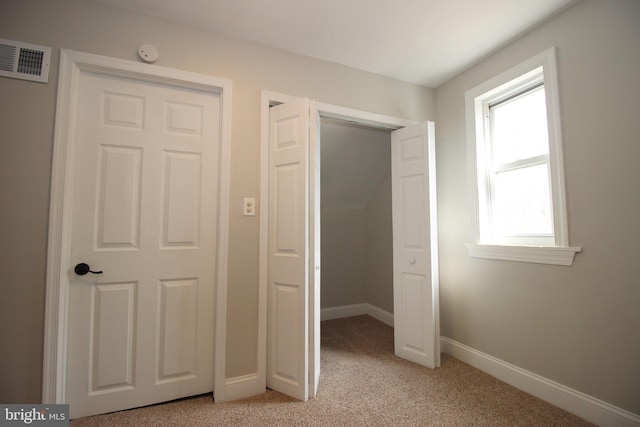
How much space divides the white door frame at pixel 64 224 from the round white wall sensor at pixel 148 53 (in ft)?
0.14

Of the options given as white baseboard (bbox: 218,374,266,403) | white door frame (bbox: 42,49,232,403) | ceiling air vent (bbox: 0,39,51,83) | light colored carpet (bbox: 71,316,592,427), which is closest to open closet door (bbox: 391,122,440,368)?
light colored carpet (bbox: 71,316,592,427)

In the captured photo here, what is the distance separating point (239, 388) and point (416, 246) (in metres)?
1.74

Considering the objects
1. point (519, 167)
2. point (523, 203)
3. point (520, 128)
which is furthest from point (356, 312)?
point (520, 128)

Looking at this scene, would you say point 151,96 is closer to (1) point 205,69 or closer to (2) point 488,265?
(1) point 205,69

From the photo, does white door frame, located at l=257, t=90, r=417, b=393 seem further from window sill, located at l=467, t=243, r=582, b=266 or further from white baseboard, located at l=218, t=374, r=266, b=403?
window sill, located at l=467, t=243, r=582, b=266

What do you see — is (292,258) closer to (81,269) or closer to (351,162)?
(81,269)

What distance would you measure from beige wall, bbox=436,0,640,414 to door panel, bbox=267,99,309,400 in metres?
1.54

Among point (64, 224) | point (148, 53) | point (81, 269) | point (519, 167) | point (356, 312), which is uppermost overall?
point (148, 53)

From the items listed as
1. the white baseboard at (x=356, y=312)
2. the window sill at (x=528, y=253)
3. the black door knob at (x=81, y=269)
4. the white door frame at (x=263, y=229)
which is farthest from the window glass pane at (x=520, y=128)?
the black door knob at (x=81, y=269)

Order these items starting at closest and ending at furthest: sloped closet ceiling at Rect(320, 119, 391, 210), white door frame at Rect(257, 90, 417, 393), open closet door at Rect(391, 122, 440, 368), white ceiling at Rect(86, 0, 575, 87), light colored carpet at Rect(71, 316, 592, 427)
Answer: light colored carpet at Rect(71, 316, 592, 427)
white ceiling at Rect(86, 0, 575, 87)
white door frame at Rect(257, 90, 417, 393)
open closet door at Rect(391, 122, 440, 368)
sloped closet ceiling at Rect(320, 119, 391, 210)

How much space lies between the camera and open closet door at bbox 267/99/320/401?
183 cm

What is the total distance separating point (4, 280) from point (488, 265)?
10.4 ft

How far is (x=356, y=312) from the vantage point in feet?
12.2

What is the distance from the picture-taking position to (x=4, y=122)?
1492mm
